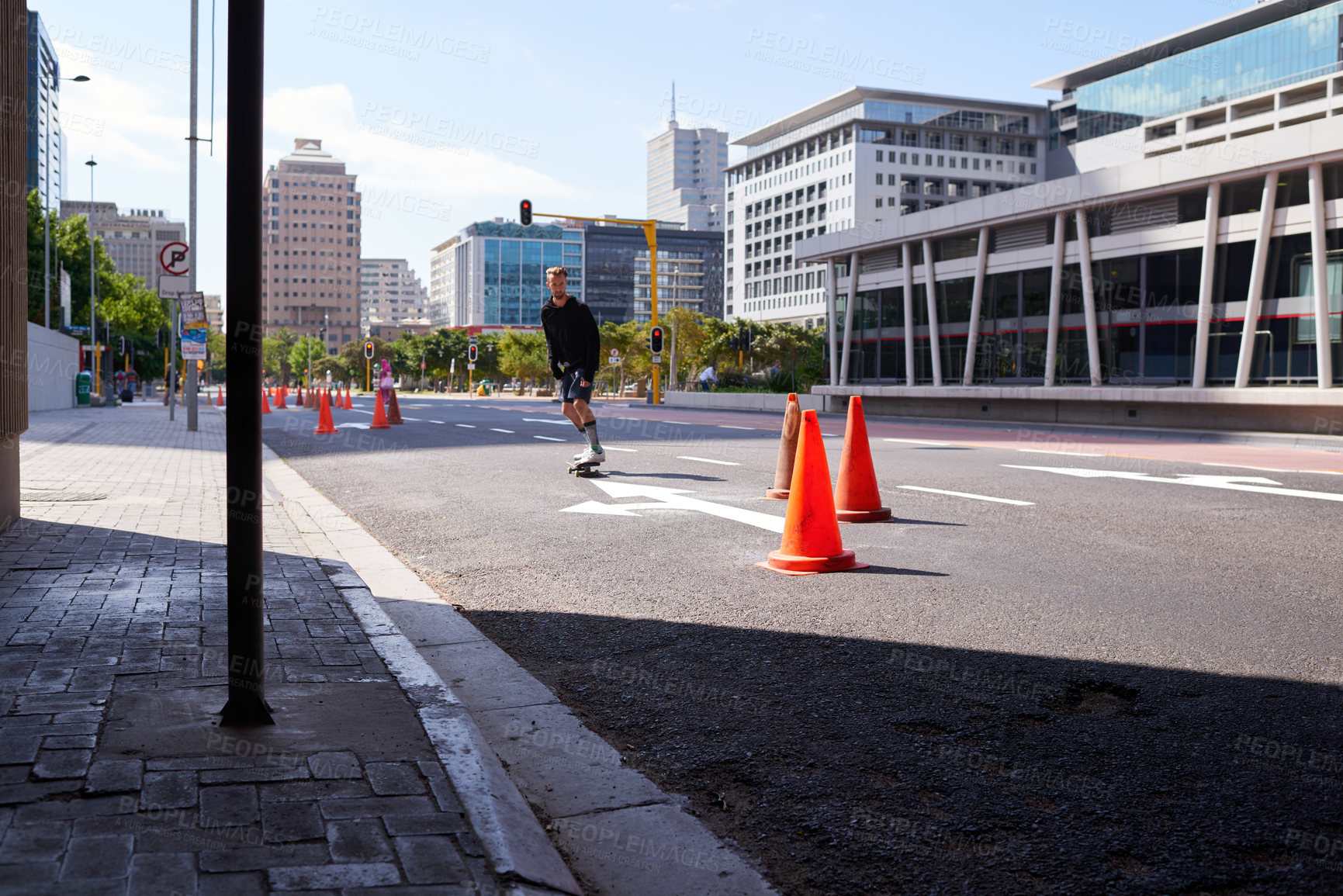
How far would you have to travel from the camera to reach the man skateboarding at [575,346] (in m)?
11.3

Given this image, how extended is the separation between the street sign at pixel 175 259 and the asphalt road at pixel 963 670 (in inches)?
487

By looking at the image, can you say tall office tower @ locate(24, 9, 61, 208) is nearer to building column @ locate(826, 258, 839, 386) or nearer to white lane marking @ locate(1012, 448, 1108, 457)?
building column @ locate(826, 258, 839, 386)

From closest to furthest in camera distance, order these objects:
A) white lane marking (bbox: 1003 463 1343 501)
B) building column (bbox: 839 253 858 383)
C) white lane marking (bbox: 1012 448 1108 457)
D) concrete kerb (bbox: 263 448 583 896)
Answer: concrete kerb (bbox: 263 448 583 896), white lane marking (bbox: 1003 463 1343 501), white lane marking (bbox: 1012 448 1108 457), building column (bbox: 839 253 858 383)

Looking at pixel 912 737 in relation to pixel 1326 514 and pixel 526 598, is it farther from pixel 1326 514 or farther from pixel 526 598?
pixel 1326 514

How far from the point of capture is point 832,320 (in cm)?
4659

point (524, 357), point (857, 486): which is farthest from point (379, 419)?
point (524, 357)

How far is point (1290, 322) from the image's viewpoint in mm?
27016

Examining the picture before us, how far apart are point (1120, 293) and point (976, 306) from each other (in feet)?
21.0

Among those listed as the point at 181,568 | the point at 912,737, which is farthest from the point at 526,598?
the point at 912,737

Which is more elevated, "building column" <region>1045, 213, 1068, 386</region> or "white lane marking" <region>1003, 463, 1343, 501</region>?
"building column" <region>1045, 213, 1068, 386</region>

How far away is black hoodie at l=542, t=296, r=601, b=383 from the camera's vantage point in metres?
11.3

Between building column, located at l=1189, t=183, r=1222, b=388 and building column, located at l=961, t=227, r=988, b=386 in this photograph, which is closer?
building column, located at l=1189, t=183, r=1222, b=388

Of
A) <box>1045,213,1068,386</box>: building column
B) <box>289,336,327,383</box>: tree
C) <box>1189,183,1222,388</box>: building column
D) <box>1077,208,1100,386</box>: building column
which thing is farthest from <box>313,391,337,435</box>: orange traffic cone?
<box>289,336,327,383</box>: tree

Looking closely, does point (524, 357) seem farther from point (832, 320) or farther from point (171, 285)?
point (171, 285)
